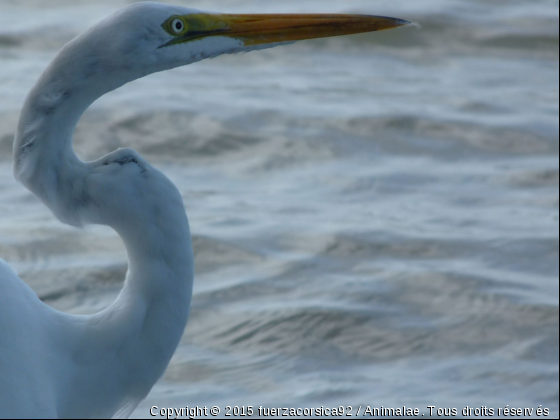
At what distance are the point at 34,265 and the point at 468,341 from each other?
73.8 inches

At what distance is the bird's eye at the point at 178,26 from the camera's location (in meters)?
1.96

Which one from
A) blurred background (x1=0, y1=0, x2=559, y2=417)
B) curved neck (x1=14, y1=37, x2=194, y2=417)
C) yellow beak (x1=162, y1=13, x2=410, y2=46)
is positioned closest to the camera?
curved neck (x1=14, y1=37, x2=194, y2=417)

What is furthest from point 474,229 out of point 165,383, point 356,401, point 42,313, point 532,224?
point 42,313

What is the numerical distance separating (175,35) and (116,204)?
0.39 metres

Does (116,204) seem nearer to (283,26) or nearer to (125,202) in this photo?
(125,202)

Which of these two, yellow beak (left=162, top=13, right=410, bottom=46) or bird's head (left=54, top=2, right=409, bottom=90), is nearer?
bird's head (left=54, top=2, right=409, bottom=90)

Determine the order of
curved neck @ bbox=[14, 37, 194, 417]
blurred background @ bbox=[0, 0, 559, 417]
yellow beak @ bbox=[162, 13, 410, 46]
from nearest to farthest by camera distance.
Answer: curved neck @ bbox=[14, 37, 194, 417]
yellow beak @ bbox=[162, 13, 410, 46]
blurred background @ bbox=[0, 0, 559, 417]

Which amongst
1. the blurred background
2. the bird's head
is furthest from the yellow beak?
the blurred background

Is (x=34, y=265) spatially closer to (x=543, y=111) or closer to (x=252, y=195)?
(x=252, y=195)

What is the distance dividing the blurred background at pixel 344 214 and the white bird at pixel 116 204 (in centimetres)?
108

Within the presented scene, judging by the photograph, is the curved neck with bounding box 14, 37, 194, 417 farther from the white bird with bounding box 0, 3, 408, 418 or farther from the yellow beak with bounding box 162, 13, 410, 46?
the yellow beak with bounding box 162, 13, 410, 46

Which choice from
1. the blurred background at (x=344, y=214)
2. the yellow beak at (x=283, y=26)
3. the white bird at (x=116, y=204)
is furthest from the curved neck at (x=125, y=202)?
the blurred background at (x=344, y=214)

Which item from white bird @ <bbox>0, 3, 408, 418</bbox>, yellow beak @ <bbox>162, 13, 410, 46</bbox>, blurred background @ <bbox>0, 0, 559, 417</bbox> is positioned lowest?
blurred background @ <bbox>0, 0, 559, 417</bbox>

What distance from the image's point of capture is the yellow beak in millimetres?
2068
